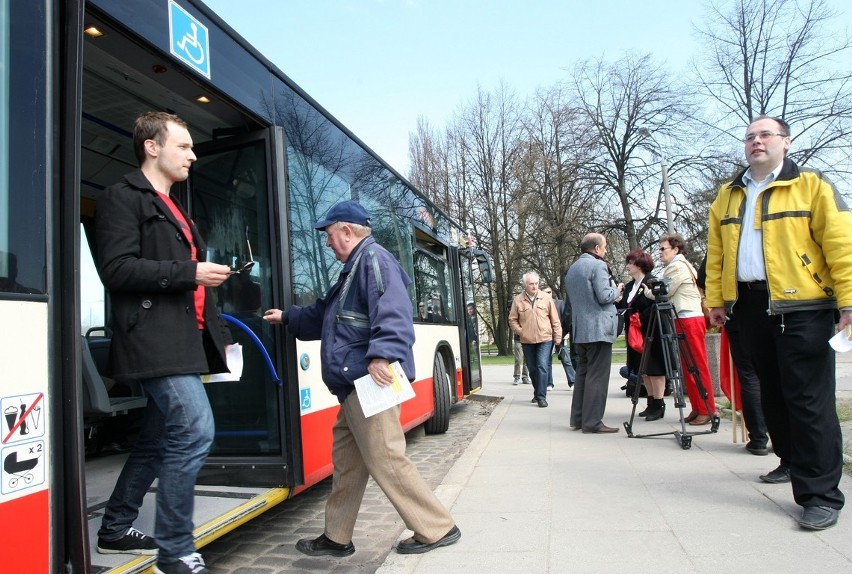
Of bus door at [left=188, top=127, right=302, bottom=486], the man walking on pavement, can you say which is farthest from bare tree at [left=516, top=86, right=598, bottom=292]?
bus door at [left=188, top=127, right=302, bottom=486]

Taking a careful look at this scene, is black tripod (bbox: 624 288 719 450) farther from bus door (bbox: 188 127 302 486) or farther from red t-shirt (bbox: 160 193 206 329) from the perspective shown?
red t-shirt (bbox: 160 193 206 329)

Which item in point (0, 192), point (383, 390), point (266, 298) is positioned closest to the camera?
point (0, 192)

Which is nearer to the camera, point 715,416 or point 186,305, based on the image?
point 186,305

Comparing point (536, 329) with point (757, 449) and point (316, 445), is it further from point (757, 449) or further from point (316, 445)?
point (316, 445)

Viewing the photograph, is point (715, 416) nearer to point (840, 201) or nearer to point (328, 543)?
point (840, 201)

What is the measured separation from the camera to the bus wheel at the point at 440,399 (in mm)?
7031

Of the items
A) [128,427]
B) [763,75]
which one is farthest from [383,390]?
[763,75]

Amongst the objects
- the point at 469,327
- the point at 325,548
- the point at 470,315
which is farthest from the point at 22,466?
the point at 470,315

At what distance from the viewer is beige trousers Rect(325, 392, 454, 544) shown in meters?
3.11

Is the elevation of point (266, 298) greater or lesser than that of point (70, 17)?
lesser

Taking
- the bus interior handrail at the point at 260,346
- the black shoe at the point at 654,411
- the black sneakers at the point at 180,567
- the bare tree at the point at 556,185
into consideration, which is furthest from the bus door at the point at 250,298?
the bare tree at the point at 556,185

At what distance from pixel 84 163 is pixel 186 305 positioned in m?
2.70

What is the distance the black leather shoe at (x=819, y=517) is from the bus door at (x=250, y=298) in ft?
8.76

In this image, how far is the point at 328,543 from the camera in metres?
3.35
